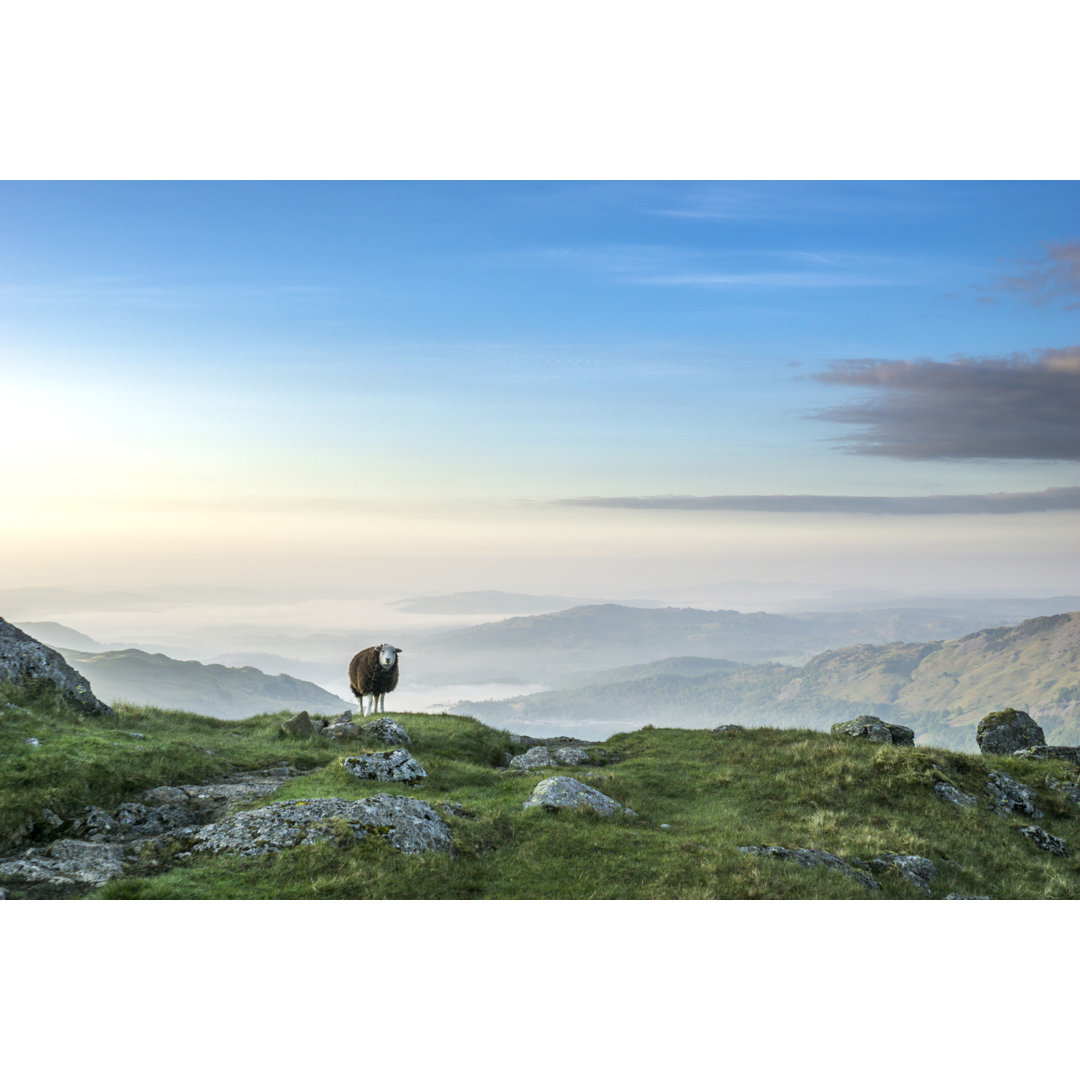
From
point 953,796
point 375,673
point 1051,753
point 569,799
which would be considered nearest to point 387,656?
point 375,673

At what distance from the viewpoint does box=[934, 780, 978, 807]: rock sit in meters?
25.1

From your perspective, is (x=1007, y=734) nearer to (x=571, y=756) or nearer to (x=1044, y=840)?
(x=1044, y=840)

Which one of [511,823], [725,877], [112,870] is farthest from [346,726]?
[725,877]

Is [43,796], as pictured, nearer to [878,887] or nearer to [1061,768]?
[878,887]

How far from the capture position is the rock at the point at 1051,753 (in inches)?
1344

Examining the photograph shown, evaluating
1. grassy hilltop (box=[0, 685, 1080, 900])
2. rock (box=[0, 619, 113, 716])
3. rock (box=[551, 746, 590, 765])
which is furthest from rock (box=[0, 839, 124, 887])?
rock (box=[551, 746, 590, 765])

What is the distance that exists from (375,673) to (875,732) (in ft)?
79.7

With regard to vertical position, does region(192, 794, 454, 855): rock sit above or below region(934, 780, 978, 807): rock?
below

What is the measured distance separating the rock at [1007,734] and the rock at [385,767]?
29795mm

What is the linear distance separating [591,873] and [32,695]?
21.4 metres

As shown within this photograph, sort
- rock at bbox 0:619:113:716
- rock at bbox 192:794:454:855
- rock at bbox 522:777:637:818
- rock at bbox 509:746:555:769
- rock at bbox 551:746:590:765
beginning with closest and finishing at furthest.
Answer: rock at bbox 192:794:454:855, rock at bbox 522:777:637:818, rock at bbox 0:619:113:716, rock at bbox 509:746:555:769, rock at bbox 551:746:590:765

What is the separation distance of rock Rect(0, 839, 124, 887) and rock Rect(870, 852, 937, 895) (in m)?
16.8

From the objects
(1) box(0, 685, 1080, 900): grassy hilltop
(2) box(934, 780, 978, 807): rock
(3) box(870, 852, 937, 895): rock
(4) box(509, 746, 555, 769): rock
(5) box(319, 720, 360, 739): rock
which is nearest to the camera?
(1) box(0, 685, 1080, 900): grassy hilltop

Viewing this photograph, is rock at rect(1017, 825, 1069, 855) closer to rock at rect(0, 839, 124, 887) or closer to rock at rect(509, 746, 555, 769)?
rock at rect(509, 746, 555, 769)
